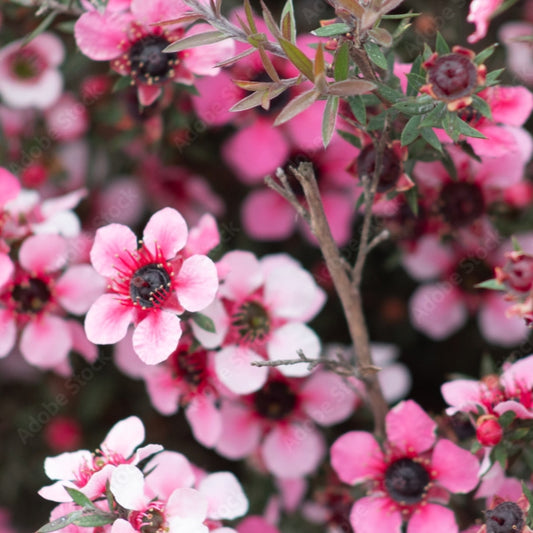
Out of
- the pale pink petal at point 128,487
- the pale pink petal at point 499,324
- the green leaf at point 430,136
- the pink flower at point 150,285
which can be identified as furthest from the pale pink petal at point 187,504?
the pale pink petal at point 499,324

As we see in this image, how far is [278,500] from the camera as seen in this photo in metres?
1.37

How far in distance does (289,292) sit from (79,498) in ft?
1.45

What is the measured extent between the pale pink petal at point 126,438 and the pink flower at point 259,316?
0.47 feet

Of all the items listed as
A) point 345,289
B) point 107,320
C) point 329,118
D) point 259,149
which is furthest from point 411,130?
point 259,149

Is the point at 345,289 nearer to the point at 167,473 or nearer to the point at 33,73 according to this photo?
the point at 167,473

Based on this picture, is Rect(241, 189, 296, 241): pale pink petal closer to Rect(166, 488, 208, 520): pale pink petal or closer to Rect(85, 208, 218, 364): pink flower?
Rect(85, 208, 218, 364): pink flower

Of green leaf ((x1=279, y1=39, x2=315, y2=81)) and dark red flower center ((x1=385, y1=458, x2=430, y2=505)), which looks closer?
green leaf ((x1=279, y1=39, x2=315, y2=81))

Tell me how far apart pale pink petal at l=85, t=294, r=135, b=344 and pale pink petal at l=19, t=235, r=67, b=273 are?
7.8 inches

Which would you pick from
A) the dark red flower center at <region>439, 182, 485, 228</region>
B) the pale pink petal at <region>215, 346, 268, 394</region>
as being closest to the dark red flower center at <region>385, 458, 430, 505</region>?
the pale pink petal at <region>215, 346, 268, 394</region>

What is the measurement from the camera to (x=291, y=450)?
1.25 metres

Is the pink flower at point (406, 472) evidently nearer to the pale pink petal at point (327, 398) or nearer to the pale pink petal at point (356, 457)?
the pale pink petal at point (356, 457)

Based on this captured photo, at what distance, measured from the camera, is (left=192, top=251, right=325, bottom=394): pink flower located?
1.10 meters

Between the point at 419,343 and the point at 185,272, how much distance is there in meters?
0.82

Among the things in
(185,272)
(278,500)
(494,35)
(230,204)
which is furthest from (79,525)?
(494,35)
